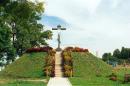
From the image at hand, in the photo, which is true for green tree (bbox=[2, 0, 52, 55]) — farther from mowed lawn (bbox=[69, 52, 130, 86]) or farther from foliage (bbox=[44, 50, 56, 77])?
mowed lawn (bbox=[69, 52, 130, 86])

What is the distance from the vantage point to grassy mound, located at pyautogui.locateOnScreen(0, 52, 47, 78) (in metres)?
49.2

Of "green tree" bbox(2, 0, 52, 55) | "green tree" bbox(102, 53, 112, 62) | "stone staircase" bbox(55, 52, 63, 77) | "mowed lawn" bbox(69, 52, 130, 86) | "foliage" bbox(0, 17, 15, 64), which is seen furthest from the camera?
"green tree" bbox(102, 53, 112, 62)

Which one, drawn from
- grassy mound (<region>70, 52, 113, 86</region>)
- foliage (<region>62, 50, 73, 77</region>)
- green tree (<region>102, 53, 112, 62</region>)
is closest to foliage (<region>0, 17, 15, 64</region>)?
foliage (<region>62, 50, 73, 77</region>)

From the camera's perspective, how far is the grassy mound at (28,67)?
49213mm

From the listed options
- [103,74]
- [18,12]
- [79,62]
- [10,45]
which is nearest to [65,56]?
[79,62]

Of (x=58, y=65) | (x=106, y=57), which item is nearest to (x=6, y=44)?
(x=58, y=65)

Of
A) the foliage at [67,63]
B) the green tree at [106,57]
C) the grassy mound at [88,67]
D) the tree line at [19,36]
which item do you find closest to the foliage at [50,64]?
the foliage at [67,63]

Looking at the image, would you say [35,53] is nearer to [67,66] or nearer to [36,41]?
[67,66]

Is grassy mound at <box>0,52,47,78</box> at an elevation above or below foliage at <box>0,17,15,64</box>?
below

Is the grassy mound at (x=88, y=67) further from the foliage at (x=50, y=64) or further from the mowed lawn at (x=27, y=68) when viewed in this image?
the mowed lawn at (x=27, y=68)

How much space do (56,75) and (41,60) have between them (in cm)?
484

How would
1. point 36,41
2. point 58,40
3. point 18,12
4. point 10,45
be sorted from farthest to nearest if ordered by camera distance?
point 36,41 < point 10,45 < point 58,40 < point 18,12

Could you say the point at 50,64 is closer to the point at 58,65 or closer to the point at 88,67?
the point at 58,65

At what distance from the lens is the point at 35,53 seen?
182 feet
